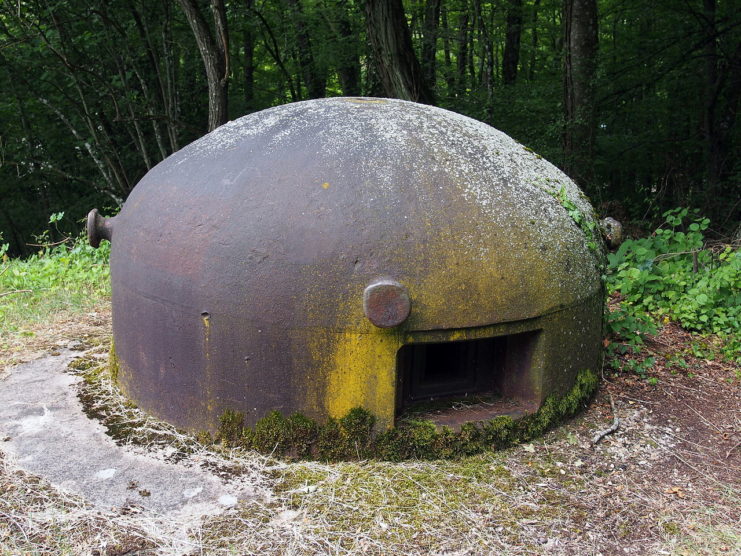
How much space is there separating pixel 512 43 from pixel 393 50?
744cm

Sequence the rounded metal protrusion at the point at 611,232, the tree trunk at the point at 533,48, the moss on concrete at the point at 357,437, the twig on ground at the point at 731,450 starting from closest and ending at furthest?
the moss on concrete at the point at 357,437
the twig on ground at the point at 731,450
the rounded metal protrusion at the point at 611,232
the tree trunk at the point at 533,48

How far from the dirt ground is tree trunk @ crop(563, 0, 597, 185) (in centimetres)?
459

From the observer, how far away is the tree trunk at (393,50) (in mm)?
6570

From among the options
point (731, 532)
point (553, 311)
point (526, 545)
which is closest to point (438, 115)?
point (553, 311)

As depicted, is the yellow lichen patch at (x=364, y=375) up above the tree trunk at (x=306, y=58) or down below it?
below

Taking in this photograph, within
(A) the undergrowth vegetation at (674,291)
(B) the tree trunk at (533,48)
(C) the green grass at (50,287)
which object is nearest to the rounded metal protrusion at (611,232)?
(A) the undergrowth vegetation at (674,291)

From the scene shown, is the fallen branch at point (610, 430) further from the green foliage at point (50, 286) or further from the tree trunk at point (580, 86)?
the green foliage at point (50, 286)

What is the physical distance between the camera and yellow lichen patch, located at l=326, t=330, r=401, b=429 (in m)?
2.98

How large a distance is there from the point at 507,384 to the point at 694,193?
7.21m

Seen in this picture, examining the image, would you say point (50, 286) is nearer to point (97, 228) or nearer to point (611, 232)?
point (97, 228)

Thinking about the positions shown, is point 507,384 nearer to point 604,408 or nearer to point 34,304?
point 604,408

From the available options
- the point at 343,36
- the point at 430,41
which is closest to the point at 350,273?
the point at 343,36

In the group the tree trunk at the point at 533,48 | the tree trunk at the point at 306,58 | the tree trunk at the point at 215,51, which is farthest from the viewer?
the tree trunk at the point at 533,48

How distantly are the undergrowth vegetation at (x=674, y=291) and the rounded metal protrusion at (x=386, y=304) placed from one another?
2514 millimetres
